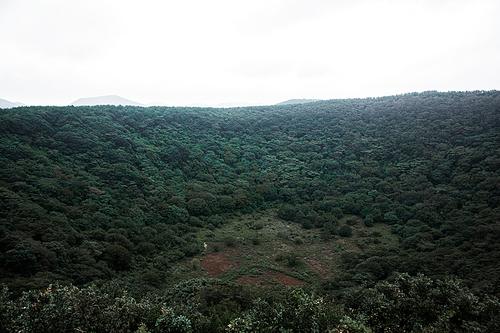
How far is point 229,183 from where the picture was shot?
38.4 metres

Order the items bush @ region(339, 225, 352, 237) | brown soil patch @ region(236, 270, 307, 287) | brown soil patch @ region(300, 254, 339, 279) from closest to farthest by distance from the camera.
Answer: brown soil patch @ region(236, 270, 307, 287)
brown soil patch @ region(300, 254, 339, 279)
bush @ region(339, 225, 352, 237)

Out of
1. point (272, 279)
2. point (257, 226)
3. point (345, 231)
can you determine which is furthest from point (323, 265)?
point (257, 226)

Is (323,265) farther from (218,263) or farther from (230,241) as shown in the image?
(218,263)

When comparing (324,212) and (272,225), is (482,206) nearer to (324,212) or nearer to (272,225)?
(324,212)

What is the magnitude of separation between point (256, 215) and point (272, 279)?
1440 centimetres

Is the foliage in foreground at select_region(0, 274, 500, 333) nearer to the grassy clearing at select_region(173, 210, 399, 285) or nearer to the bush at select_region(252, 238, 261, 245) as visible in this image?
the grassy clearing at select_region(173, 210, 399, 285)

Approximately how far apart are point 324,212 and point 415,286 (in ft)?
80.3

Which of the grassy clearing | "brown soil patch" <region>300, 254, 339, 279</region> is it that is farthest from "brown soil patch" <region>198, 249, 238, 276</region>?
"brown soil patch" <region>300, 254, 339, 279</region>

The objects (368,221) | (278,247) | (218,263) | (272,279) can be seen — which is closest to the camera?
(272,279)

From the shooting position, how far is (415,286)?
8750 millimetres

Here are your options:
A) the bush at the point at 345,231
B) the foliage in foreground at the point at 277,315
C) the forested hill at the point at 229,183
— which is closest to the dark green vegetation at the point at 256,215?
the foliage in foreground at the point at 277,315

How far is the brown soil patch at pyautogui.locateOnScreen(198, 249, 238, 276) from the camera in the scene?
2053 centimetres

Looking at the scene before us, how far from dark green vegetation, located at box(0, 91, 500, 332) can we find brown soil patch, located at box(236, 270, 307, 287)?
589 millimetres

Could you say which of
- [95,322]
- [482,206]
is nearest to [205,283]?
[95,322]
